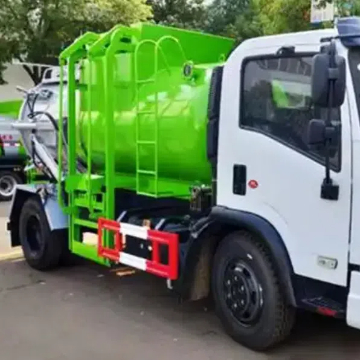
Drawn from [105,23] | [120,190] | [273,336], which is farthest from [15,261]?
[105,23]

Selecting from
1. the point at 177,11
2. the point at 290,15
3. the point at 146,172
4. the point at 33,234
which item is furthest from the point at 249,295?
the point at 177,11

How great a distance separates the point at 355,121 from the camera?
393 centimetres

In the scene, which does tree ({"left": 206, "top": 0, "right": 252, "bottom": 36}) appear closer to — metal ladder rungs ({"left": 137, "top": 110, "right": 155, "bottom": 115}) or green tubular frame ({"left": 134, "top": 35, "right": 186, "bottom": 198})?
green tubular frame ({"left": 134, "top": 35, "right": 186, "bottom": 198})

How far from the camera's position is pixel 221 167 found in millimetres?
4809

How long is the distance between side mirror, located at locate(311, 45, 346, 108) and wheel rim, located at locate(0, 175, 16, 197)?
12062 mm

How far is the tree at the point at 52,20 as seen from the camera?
20984 millimetres

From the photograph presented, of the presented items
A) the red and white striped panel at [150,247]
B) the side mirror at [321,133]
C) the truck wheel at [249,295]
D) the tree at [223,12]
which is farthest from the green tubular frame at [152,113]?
the tree at [223,12]

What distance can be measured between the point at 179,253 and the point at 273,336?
1.05 metres

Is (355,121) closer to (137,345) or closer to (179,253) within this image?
(179,253)

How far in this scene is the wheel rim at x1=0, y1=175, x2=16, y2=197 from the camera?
1481 cm

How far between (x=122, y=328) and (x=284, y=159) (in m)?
2.09

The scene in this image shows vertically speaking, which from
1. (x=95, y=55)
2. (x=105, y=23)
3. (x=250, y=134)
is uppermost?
(x=105, y=23)

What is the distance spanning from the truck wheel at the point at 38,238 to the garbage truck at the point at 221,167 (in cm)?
3

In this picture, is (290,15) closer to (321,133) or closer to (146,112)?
(146,112)
